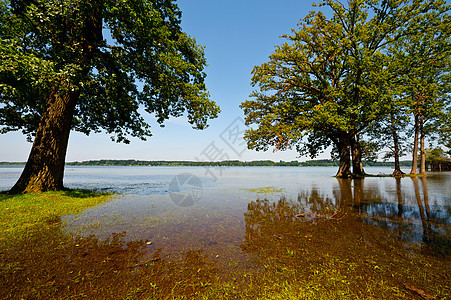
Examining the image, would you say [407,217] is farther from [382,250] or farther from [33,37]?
[33,37]

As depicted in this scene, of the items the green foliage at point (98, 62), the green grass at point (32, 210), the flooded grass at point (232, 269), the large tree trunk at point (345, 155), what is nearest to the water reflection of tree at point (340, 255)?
the flooded grass at point (232, 269)

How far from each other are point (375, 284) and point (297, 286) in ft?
4.23

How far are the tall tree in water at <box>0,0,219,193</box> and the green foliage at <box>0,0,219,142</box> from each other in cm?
5

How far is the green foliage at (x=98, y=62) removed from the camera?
303 inches

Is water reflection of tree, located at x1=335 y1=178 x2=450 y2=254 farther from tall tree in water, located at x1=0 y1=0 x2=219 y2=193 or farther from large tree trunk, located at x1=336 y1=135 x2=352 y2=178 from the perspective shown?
large tree trunk, located at x1=336 y1=135 x2=352 y2=178

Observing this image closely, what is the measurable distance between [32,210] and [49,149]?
4179 millimetres

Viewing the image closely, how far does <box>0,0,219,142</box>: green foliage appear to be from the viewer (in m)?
7.71

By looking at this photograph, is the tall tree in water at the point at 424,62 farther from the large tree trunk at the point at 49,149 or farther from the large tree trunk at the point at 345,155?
the large tree trunk at the point at 49,149

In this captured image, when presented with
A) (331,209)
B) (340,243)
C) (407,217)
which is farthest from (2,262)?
(407,217)

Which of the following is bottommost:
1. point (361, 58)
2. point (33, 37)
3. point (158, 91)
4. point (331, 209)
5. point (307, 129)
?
point (331, 209)

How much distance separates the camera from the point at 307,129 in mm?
20484

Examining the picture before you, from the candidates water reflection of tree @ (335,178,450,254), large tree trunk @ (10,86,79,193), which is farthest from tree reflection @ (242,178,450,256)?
large tree trunk @ (10,86,79,193)

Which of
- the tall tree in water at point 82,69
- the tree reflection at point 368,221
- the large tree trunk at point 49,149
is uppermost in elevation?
the tall tree in water at point 82,69

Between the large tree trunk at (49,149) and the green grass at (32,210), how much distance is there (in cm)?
95
